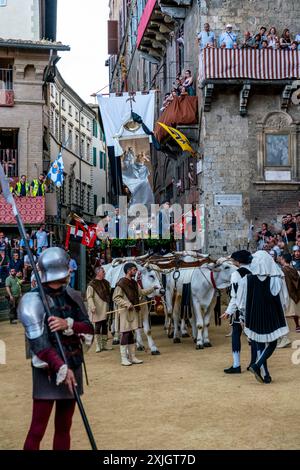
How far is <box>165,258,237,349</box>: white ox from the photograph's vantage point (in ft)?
47.8

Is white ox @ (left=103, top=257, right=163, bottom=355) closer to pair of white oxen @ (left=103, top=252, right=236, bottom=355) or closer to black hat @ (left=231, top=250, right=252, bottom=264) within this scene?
pair of white oxen @ (left=103, top=252, right=236, bottom=355)

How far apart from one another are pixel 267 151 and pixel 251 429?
59.0 ft

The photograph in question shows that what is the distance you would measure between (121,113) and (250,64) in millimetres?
5775

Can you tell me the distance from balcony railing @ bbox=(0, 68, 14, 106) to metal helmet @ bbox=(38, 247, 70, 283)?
A: 25.8m

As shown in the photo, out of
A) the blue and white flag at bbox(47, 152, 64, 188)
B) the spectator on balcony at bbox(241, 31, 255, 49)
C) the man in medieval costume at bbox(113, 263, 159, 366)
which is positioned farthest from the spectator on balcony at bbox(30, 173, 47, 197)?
the man in medieval costume at bbox(113, 263, 159, 366)

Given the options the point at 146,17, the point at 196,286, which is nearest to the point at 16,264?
the point at 196,286

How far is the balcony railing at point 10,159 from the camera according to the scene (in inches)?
1168

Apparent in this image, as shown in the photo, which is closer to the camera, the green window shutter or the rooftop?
the rooftop

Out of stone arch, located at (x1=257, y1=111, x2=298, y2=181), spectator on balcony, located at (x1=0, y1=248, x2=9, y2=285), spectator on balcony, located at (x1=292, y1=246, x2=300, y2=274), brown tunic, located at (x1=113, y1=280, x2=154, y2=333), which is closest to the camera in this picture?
brown tunic, located at (x1=113, y1=280, x2=154, y2=333)

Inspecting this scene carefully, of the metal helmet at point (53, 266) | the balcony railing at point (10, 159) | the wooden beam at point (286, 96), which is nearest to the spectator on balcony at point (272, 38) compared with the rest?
the wooden beam at point (286, 96)

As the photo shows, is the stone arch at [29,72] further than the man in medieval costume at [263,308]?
Yes

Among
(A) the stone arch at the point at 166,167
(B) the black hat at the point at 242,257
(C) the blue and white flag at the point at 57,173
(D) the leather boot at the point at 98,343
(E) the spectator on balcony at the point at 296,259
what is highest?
(A) the stone arch at the point at 166,167

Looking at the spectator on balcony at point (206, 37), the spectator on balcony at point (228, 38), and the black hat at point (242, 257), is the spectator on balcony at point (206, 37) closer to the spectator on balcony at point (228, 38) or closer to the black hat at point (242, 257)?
the spectator on balcony at point (228, 38)

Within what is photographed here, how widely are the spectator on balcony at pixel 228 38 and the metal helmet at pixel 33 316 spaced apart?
64.3 ft
